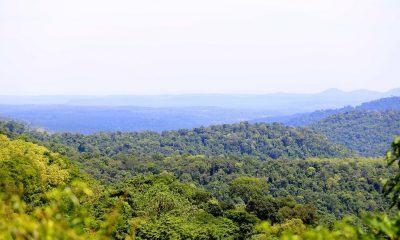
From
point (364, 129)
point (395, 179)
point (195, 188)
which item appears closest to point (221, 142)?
point (364, 129)

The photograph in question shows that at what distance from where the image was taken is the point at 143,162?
67.2 metres

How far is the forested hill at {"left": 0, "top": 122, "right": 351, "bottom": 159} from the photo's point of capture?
96.9 meters

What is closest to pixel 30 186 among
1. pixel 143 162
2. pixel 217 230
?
pixel 217 230

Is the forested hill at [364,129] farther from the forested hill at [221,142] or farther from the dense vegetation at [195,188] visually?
the dense vegetation at [195,188]

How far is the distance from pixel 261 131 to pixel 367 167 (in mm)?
44440

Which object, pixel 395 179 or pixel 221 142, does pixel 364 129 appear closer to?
pixel 221 142

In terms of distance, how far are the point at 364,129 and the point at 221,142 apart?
6071 cm

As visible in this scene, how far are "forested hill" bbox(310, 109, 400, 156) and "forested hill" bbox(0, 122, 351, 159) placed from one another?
37298mm

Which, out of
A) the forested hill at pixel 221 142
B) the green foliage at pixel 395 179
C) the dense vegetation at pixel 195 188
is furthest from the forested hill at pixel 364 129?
the green foliage at pixel 395 179

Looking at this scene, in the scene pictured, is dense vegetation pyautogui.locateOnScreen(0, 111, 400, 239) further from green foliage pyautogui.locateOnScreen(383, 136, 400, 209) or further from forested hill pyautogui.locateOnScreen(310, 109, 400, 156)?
forested hill pyautogui.locateOnScreen(310, 109, 400, 156)

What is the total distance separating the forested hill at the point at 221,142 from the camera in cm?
9694

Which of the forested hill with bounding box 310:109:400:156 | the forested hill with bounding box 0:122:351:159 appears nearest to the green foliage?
the forested hill with bounding box 0:122:351:159

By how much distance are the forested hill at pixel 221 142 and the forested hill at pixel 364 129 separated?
37298mm

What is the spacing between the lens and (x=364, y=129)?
150 m
